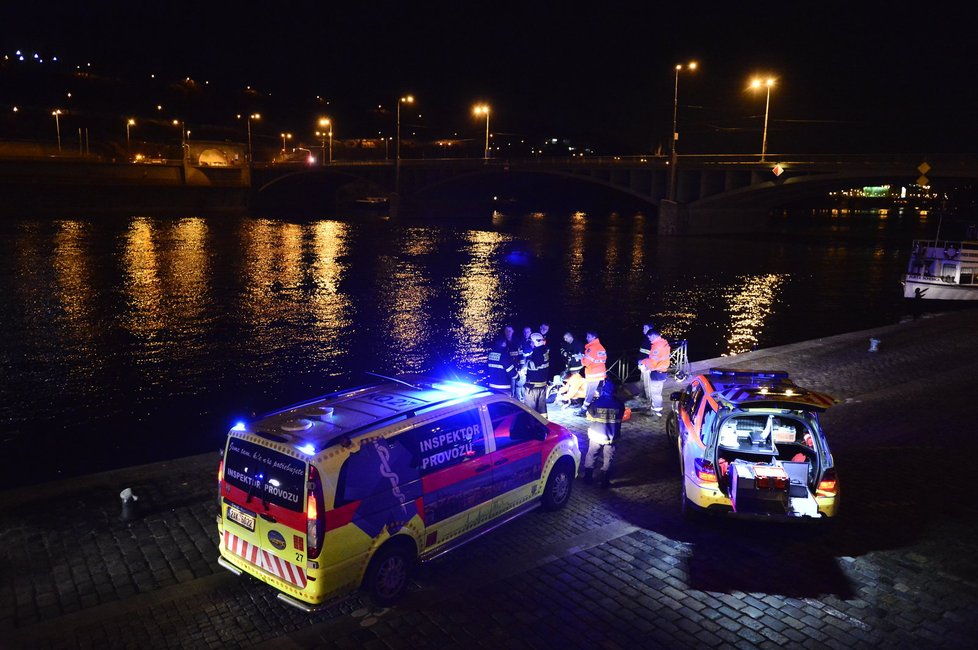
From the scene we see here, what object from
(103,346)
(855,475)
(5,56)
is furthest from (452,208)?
(5,56)

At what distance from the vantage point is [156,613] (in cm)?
651

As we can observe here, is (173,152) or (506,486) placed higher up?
(173,152)

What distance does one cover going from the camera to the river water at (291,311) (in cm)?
1733

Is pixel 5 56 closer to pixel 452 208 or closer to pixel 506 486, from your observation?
pixel 452 208

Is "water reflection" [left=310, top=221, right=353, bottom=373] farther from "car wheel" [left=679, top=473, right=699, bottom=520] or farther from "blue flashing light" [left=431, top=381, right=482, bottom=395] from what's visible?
"car wheel" [left=679, top=473, right=699, bottom=520]

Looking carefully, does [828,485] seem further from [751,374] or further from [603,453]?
[603,453]

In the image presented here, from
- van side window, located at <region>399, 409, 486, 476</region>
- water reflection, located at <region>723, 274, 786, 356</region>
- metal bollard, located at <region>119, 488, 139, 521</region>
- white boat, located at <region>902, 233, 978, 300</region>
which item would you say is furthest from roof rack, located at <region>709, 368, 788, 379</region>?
white boat, located at <region>902, 233, 978, 300</region>

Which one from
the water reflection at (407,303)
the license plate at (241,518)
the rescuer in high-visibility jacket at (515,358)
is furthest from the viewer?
the water reflection at (407,303)

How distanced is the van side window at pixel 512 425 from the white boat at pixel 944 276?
3198 centimetres

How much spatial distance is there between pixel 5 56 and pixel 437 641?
210 m

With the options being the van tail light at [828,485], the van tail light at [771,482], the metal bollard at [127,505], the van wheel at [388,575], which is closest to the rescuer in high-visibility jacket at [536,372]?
the van tail light at [771,482]

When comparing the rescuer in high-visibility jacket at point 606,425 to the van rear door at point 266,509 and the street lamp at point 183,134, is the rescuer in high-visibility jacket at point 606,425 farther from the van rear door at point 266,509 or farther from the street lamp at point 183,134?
the street lamp at point 183,134

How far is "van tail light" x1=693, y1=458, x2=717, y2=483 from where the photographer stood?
816cm

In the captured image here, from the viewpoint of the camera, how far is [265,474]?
6395 millimetres
